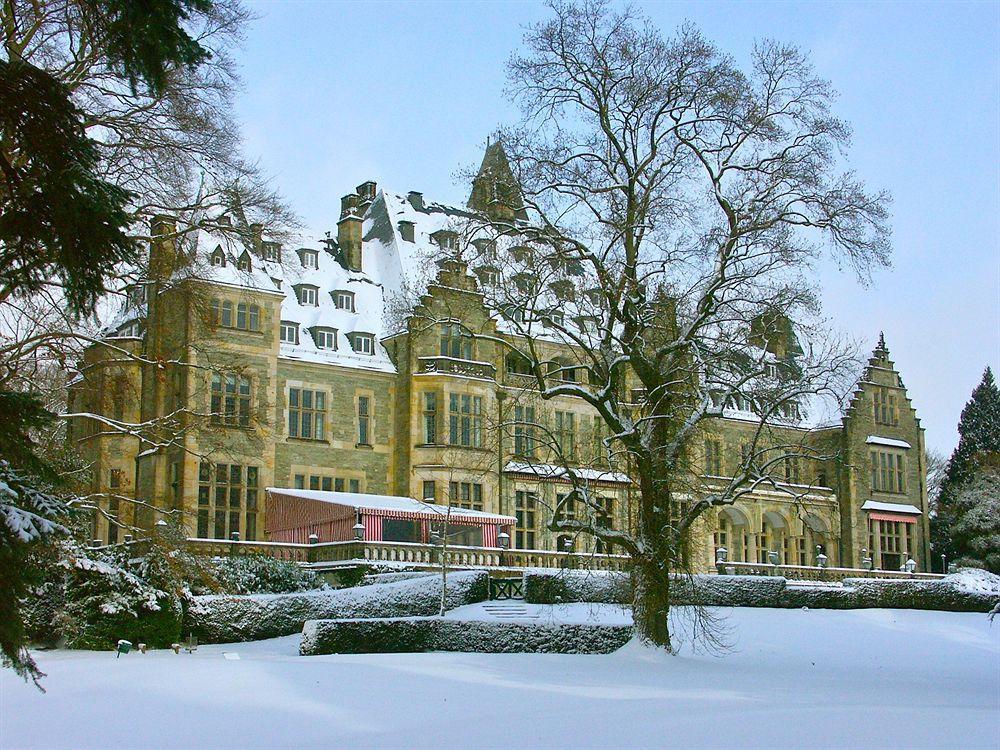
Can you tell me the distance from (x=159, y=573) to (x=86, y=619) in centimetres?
193

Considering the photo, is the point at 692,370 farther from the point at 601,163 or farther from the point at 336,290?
the point at 336,290

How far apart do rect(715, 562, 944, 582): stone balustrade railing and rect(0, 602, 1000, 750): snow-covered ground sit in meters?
14.1

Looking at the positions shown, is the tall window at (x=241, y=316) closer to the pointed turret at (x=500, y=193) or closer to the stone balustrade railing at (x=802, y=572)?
the pointed turret at (x=500, y=193)

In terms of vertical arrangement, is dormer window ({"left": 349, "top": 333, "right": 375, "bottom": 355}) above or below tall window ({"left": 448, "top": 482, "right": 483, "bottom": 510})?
above

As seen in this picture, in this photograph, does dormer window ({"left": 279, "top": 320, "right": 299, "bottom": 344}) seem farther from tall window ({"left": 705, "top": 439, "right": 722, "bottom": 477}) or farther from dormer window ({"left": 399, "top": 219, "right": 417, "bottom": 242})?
tall window ({"left": 705, "top": 439, "right": 722, "bottom": 477})

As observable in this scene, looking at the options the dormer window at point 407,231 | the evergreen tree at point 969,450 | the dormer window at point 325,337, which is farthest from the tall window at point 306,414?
the evergreen tree at point 969,450

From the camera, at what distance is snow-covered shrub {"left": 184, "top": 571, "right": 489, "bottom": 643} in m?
29.2

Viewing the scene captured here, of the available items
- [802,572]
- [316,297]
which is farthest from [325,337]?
[802,572]

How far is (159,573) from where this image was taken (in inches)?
1096

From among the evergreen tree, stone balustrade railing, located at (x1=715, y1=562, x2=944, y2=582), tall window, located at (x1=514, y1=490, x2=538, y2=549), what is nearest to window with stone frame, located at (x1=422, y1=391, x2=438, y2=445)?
tall window, located at (x1=514, y1=490, x2=538, y2=549)

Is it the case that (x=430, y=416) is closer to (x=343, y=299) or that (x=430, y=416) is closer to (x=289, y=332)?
(x=343, y=299)

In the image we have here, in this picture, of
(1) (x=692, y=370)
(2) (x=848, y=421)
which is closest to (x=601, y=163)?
(1) (x=692, y=370)

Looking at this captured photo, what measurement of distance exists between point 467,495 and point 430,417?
3.18m

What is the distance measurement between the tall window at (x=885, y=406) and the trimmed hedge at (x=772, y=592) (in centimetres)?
1287
